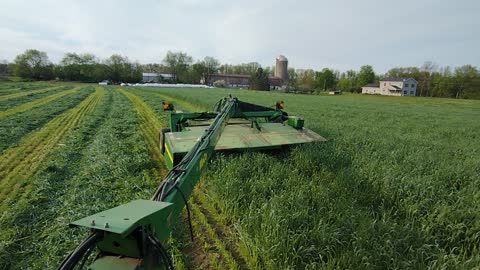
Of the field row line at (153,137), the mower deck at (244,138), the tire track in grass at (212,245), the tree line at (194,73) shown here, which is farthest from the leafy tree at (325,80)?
the tire track in grass at (212,245)

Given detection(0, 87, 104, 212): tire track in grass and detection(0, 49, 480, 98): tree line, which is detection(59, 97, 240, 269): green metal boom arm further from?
detection(0, 49, 480, 98): tree line

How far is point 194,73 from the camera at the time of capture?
300 feet

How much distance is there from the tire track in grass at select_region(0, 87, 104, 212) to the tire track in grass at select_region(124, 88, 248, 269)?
2662mm

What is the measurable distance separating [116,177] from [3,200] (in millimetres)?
1549

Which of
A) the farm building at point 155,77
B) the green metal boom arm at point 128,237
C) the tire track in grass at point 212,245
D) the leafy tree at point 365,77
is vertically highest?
the leafy tree at point 365,77

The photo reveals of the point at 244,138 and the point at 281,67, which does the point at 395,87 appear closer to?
the point at 281,67

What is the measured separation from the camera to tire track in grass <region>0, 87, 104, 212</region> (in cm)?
425

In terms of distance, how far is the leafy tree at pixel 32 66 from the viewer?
73000mm

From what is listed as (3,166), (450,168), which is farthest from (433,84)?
(3,166)

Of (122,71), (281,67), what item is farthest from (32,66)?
(281,67)

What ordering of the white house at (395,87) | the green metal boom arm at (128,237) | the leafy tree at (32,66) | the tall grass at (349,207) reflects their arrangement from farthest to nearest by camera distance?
1. the white house at (395,87)
2. the leafy tree at (32,66)
3. the tall grass at (349,207)
4. the green metal boom arm at (128,237)

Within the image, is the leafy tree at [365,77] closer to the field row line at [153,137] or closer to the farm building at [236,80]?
the farm building at [236,80]

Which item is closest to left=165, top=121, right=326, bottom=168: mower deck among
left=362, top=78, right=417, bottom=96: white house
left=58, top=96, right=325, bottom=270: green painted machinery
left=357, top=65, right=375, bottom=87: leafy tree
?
left=58, top=96, right=325, bottom=270: green painted machinery

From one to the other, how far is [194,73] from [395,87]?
62.0 m
